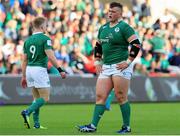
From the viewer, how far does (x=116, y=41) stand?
42.3ft

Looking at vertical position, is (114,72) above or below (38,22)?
below

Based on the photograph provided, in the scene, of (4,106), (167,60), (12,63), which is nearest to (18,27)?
(12,63)

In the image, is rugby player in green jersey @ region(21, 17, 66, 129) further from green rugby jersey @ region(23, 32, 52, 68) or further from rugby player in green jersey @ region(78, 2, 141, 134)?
rugby player in green jersey @ region(78, 2, 141, 134)

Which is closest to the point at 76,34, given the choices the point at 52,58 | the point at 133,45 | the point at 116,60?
the point at 52,58

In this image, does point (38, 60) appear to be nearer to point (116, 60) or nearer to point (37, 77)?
point (37, 77)

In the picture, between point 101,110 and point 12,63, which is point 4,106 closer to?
point 12,63

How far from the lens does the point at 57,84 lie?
925 inches

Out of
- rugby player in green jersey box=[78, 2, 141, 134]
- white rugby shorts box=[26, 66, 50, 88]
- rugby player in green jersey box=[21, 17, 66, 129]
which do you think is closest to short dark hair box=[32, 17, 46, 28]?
rugby player in green jersey box=[21, 17, 66, 129]

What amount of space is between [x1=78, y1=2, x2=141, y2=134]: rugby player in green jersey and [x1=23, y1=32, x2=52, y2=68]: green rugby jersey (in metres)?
1.26

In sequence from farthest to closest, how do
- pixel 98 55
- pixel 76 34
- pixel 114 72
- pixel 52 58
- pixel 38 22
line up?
pixel 76 34, pixel 38 22, pixel 52 58, pixel 98 55, pixel 114 72

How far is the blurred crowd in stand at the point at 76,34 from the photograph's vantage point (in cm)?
2478

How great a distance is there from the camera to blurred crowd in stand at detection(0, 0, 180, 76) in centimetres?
2478

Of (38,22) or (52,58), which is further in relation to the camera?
(38,22)

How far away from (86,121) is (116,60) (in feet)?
11.5
